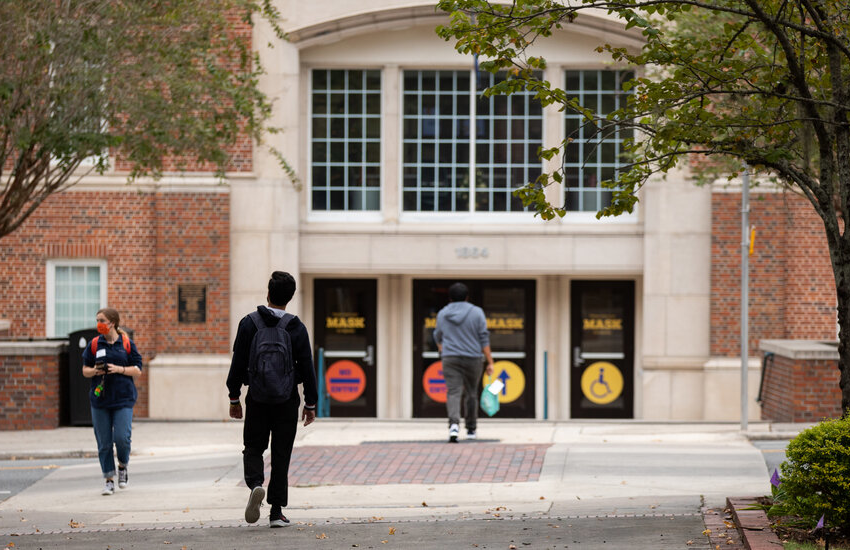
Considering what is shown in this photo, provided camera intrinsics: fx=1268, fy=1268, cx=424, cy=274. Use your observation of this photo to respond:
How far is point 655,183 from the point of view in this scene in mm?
20172

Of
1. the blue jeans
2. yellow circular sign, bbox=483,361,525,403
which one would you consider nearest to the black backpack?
the blue jeans

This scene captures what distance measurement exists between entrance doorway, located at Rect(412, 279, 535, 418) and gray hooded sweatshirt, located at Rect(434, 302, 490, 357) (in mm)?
7626

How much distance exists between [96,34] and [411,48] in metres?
7.78

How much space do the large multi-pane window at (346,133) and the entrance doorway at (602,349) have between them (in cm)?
399

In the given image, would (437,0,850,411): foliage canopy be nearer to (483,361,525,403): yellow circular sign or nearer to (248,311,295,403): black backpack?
(248,311,295,403): black backpack

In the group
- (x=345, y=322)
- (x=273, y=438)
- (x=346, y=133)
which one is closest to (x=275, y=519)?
(x=273, y=438)

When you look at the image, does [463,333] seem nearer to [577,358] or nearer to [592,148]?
[592,148]

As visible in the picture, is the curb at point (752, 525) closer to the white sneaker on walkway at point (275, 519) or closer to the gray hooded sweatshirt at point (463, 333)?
the white sneaker on walkway at point (275, 519)

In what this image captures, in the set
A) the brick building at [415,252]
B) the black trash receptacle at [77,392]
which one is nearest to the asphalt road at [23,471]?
the black trash receptacle at [77,392]

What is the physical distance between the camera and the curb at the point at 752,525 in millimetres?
7309

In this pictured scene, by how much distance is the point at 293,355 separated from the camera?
836cm

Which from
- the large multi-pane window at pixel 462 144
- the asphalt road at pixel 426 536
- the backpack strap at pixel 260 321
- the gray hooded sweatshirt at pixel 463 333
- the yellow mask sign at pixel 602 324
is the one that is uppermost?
the large multi-pane window at pixel 462 144

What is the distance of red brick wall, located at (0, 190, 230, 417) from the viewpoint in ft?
66.0

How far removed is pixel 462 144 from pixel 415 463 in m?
9.51
